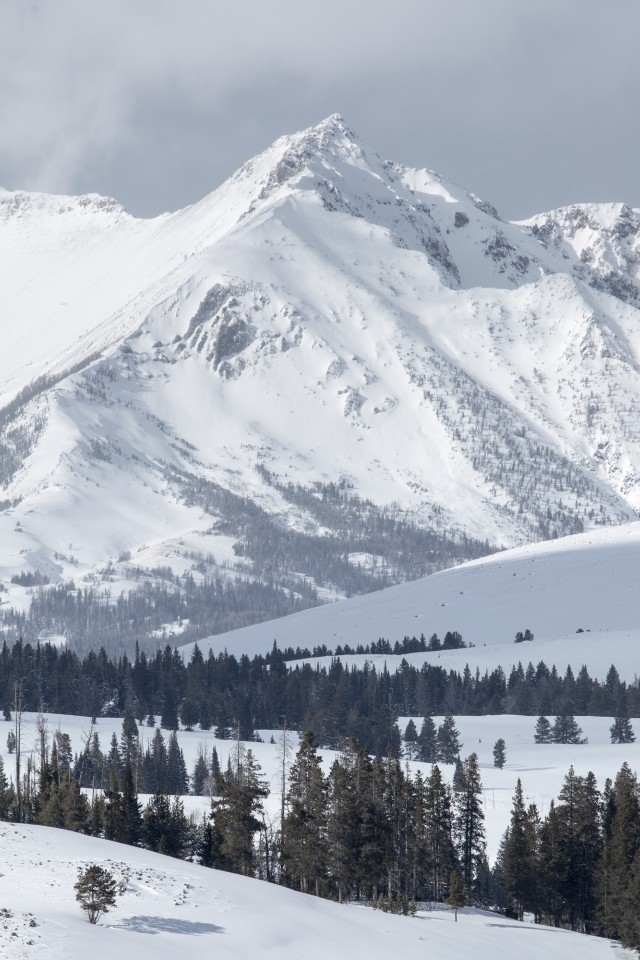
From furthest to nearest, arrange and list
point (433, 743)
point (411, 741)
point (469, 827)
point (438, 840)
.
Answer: point (411, 741) → point (433, 743) → point (469, 827) → point (438, 840)

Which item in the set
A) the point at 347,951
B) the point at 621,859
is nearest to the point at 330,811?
the point at 621,859

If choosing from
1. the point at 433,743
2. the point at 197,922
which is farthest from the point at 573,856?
the point at 433,743

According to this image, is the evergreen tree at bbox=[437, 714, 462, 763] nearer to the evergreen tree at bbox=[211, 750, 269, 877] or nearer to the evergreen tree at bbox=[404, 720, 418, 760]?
the evergreen tree at bbox=[404, 720, 418, 760]

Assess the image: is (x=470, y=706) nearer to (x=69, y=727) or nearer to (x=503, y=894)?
(x=69, y=727)

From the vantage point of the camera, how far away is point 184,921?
48.8 m

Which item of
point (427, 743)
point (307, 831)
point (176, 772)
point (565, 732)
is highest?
point (565, 732)

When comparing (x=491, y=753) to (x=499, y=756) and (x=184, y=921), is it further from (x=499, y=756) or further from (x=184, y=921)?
(x=184, y=921)

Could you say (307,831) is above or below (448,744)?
below

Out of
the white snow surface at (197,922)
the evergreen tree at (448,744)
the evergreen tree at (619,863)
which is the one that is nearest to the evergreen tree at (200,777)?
the evergreen tree at (448,744)

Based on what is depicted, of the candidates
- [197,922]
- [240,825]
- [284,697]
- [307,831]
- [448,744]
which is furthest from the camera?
[284,697]

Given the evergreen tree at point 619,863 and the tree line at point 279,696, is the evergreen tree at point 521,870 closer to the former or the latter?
the evergreen tree at point 619,863

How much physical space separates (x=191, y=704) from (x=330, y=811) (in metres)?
104

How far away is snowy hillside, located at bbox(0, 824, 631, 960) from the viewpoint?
142ft

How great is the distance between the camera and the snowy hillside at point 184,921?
43344 mm
